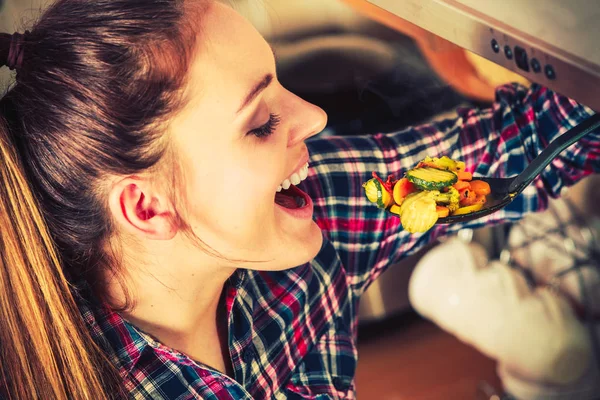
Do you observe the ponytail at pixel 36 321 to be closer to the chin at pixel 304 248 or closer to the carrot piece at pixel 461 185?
the chin at pixel 304 248

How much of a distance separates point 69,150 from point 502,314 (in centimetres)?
98

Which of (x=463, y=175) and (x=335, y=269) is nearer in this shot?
(x=463, y=175)

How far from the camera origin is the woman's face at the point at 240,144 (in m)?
0.79

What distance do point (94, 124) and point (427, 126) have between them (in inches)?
20.5

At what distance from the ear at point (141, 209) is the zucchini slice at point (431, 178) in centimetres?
30

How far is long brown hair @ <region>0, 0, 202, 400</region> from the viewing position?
76 centimetres

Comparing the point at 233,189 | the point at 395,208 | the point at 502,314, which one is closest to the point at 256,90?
the point at 233,189

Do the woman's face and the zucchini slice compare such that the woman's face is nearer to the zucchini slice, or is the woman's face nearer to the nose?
the nose

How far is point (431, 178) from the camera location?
2.62ft

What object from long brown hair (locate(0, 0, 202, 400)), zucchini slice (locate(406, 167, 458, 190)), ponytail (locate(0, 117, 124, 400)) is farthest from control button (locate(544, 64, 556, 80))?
ponytail (locate(0, 117, 124, 400))

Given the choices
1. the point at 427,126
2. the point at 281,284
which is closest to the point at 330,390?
the point at 281,284

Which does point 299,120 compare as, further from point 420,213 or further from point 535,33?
point 535,33

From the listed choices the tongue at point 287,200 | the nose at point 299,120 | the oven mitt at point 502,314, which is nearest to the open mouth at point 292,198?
the tongue at point 287,200

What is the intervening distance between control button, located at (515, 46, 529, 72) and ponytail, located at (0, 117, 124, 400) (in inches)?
22.4
